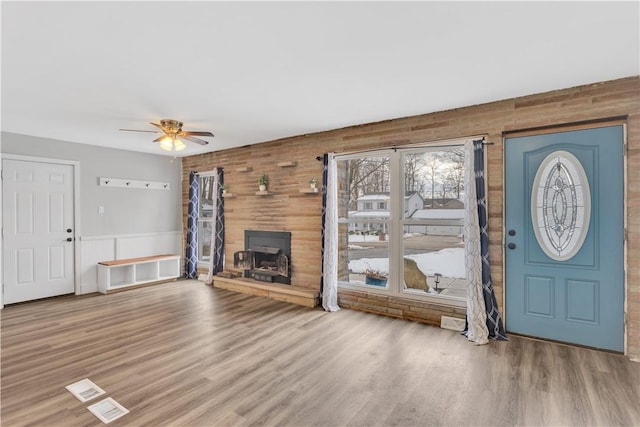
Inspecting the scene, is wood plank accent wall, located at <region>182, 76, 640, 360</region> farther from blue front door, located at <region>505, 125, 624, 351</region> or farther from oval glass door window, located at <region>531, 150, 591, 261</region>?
oval glass door window, located at <region>531, 150, 591, 261</region>

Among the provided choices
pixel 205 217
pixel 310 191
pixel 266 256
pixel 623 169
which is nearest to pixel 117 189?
pixel 205 217

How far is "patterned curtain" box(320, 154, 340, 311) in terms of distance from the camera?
455 cm

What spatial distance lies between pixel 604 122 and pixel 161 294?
598 cm

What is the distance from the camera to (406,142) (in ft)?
13.5

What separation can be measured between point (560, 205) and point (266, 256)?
13.3 feet

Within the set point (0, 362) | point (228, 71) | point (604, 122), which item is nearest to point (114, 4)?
point (228, 71)

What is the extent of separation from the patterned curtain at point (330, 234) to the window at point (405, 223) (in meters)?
0.19

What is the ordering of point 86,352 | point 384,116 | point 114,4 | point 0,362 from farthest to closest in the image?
point 384,116
point 86,352
point 0,362
point 114,4

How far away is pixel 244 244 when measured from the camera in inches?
231

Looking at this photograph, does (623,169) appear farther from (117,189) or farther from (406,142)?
(117,189)

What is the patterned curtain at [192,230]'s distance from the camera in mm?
6566

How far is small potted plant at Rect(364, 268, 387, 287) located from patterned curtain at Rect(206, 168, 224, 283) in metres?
2.87

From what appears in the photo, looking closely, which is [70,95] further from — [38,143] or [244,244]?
[244,244]

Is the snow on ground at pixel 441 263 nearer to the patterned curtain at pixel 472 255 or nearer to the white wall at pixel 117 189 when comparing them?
the patterned curtain at pixel 472 255
